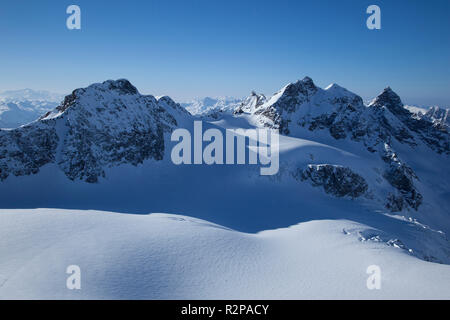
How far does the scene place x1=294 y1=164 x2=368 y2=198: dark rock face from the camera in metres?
42.9

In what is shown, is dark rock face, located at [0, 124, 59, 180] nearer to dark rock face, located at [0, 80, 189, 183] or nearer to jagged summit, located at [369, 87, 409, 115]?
dark rock face, located at [0, 80, 189, 183]

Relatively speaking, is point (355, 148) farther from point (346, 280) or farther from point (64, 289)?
point (64, 289)

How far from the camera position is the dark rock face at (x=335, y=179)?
4291cm

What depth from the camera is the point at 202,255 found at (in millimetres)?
15297

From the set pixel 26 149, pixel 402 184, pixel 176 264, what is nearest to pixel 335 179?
pixel 402 184

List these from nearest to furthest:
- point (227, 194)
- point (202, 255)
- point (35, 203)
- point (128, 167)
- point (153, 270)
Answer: point (153, 270) → point (202, 255) → point (35, 203) → point (227, 194) → point (128, 167)

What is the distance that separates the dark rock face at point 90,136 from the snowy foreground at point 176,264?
20.9 m

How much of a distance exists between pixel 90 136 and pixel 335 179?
1828 inches

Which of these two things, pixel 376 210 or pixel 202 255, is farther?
pixel 376 210

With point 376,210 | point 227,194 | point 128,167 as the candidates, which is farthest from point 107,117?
point 376,210

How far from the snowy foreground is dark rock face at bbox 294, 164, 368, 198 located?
24602 millimetres

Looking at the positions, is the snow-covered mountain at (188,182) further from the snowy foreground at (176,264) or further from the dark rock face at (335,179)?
the snowy foreground at (176,264)

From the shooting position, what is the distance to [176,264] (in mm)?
13922
